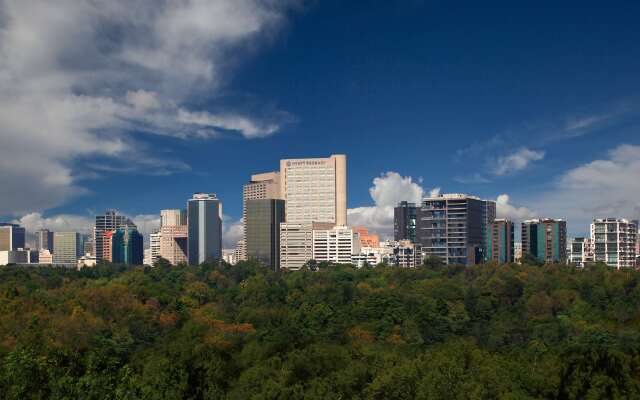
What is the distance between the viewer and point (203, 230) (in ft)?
528

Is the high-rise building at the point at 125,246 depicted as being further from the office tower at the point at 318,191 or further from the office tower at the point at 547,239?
the office tower at the point at 547,239

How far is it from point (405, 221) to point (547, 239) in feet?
156

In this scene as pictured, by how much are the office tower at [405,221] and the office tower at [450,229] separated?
3906 centimetres

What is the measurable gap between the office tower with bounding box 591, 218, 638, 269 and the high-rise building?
120 m

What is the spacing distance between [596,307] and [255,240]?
80.7 m

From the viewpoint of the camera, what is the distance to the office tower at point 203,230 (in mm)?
161000

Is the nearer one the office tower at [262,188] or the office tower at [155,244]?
the office tower at [262,188]

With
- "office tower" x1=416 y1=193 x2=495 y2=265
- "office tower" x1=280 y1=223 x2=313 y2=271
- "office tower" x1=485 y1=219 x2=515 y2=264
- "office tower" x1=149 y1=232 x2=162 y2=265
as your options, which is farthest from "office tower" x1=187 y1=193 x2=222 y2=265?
"office tower" x1=485 y1=219 x2=515 y2=264

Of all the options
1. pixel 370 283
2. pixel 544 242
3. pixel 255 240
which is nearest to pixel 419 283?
pixel 370 283

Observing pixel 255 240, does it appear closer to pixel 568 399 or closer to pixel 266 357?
pixel 266 357

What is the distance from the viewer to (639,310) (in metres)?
55.6

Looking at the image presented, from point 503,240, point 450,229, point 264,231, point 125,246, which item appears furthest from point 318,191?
point 125,246

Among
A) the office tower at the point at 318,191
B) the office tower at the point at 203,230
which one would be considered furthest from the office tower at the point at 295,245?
the office tower at the point at 203,230

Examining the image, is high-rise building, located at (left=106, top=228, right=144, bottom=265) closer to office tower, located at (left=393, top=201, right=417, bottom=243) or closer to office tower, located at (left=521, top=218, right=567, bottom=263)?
office tower, located at (left=393, top=201, right=417, bottom=243)
